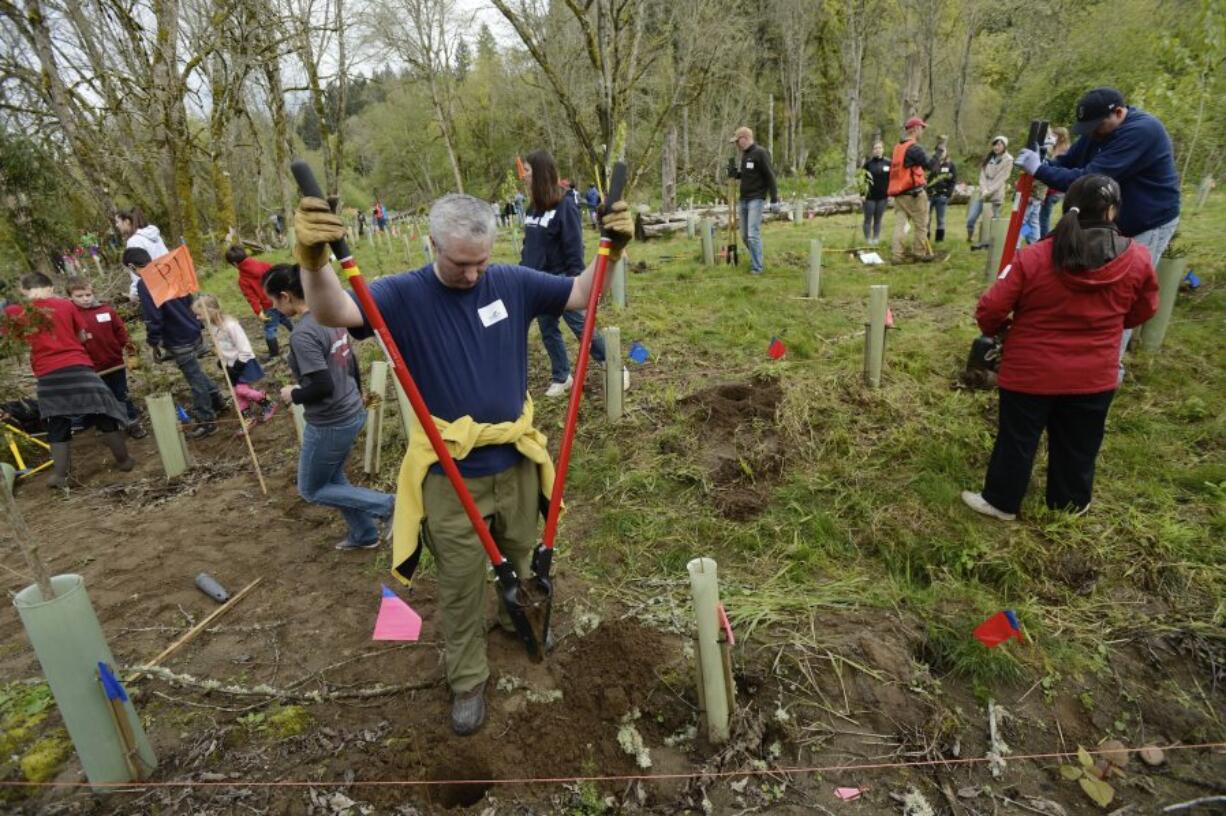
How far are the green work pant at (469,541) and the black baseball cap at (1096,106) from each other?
15.1 feet

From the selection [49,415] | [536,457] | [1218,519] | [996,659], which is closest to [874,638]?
[996,659]

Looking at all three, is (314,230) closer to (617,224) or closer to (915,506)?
(617,224)

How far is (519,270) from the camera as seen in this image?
2730mm

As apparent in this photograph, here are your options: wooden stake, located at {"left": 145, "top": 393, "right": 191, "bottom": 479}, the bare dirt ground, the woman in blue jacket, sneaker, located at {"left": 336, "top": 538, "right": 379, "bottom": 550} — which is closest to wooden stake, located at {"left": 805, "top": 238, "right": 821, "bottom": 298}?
the woman in blue jacket

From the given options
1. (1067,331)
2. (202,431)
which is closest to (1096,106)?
(1067,331)

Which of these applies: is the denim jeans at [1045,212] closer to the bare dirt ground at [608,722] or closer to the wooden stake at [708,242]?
the wooden stake at [708,242]

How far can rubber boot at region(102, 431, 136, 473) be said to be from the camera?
6.08 metres

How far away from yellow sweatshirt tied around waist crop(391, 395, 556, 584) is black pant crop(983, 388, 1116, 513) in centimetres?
284

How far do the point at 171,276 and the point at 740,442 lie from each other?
16.7 feet

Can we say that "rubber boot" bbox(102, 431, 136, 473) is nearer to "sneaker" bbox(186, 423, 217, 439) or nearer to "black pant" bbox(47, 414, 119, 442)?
"black pant" bbox(47, 414, 119, 442)

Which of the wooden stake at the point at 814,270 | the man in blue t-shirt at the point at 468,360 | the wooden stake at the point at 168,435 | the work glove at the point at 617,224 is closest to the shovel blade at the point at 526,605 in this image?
the man in blue t-shirt at the point at 468,360

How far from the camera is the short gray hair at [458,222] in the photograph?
226 cm

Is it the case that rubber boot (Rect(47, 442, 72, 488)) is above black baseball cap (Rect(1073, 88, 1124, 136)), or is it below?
below

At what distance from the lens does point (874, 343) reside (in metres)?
5.15
